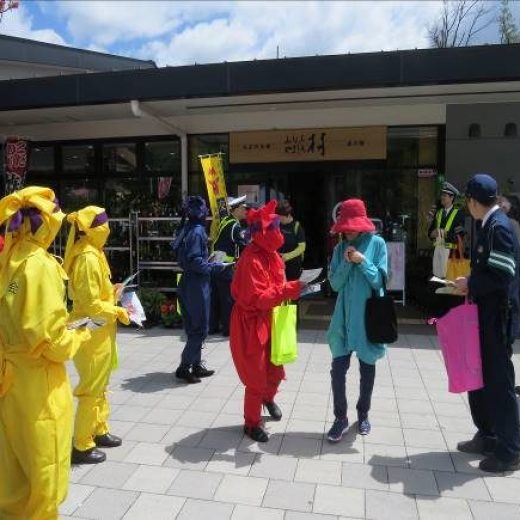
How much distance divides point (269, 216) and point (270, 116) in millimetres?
6364

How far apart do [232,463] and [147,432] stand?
2.91 ft

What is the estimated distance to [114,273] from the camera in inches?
410

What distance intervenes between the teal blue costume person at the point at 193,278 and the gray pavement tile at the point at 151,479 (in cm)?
190

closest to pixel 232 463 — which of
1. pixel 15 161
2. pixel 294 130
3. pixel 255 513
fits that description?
pixel 255 513

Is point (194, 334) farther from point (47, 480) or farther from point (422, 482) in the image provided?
point (47, 480)

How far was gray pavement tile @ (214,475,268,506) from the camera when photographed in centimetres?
338

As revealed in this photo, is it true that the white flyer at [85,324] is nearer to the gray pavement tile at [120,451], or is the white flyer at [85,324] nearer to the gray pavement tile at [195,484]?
the gray pavement tile at [195,484]

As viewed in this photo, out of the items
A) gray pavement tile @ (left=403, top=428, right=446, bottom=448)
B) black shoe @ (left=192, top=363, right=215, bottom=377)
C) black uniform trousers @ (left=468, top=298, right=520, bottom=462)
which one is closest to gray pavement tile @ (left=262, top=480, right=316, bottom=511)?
gray pavement tile @ (left=403, top=428, right=446, bottom=448)

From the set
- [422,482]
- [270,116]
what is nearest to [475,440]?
[422,482]

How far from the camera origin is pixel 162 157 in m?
11.0

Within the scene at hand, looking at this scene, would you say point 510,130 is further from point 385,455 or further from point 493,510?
point 493,510

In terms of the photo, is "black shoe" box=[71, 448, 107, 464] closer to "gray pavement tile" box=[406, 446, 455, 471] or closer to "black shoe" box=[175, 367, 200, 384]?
"black shoe" box=[175, 367, 200, 384]

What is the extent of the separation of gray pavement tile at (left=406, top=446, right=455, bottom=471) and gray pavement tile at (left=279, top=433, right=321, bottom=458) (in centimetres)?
67

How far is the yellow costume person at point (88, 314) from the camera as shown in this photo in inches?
145
